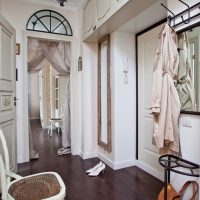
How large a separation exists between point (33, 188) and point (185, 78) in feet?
5.29

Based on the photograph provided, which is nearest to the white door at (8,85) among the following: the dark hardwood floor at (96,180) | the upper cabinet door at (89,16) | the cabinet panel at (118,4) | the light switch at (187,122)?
the dark hardwood floor at (96,180)

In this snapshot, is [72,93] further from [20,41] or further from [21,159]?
[21,159]

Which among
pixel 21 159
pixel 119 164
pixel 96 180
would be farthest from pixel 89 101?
pixel 21 159

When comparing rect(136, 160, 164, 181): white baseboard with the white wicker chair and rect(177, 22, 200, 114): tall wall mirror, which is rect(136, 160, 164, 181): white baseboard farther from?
the white wicker chair

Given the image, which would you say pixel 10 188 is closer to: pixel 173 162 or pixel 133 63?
pixel 173 162

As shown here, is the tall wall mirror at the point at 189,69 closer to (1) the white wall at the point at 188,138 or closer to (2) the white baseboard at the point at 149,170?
(1) the white wall at the point at 188,138

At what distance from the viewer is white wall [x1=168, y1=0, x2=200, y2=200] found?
1.50 meters

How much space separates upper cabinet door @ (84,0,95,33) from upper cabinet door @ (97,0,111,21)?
22 centimetres

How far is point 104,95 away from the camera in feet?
10.2

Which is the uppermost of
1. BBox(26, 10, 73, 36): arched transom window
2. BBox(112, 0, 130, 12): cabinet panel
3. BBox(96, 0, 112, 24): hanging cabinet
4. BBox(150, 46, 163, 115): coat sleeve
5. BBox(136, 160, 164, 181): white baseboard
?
BBox(26, 10, 73, 36): arched transom window

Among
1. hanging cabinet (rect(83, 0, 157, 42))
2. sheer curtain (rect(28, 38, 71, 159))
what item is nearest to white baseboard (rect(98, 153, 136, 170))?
sheer curtain (rect(28, 38, 71, 159))

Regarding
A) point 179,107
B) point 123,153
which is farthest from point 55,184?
point 123,153

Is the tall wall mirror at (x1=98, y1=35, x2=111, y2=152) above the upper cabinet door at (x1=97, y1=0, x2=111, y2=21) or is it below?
below

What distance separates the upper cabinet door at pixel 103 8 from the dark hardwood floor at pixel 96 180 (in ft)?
7.22
